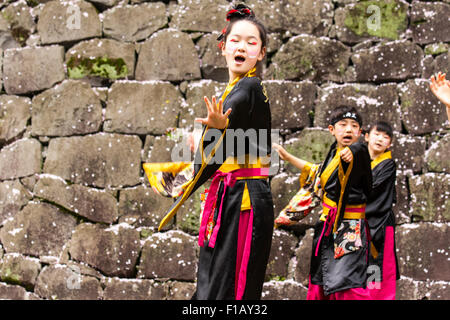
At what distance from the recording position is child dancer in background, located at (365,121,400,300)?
2779mm

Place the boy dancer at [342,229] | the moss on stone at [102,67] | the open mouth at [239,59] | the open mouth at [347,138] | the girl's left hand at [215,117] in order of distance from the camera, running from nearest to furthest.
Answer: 1. the girl's left hand at [215,117]
2. the open mouth at [239,59]
3. the boy dancer at [342,229]
4. the open mouth at [347,138]
5. the moss on stone at [102,67]

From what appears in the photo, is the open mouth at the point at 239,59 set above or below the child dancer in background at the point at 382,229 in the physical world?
above

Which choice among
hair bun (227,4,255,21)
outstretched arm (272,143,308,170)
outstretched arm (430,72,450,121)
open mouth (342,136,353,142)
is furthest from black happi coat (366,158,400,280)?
hair bun (227,4,255,21)

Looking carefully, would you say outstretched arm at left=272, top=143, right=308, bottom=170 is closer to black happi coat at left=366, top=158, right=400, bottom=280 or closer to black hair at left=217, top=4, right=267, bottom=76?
black happi coat at left=366, top=158, right=400, bottom=280

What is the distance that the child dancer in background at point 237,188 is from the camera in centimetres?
180

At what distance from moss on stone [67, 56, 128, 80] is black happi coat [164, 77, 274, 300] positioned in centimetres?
177

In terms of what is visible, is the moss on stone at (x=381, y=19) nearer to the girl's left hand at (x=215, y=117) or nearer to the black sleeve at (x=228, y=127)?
the black sleeve at (x=228, y=127)

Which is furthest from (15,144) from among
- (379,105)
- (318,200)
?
(379,105)

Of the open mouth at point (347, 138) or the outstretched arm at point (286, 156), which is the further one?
the outstretched arm at point (286, 156)

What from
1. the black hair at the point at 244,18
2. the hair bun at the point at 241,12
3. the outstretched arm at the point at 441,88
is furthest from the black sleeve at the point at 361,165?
the hair bun at the point at 241,12

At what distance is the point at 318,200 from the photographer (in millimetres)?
2799

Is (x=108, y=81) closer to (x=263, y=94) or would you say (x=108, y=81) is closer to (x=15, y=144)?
(x=15, y=144)

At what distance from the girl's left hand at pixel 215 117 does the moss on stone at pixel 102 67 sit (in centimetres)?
191

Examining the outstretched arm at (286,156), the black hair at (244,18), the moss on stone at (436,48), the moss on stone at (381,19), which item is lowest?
the outstretched arm at (286,156)
